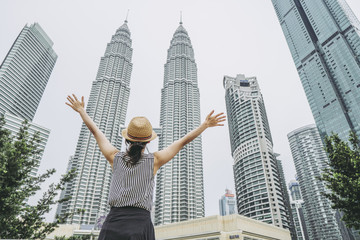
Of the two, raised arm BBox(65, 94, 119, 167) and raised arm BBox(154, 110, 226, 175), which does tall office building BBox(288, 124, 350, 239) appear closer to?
raised arm BBox(154, 110, 226, 175)

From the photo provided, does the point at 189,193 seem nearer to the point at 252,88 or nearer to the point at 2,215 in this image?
the point at 252,88

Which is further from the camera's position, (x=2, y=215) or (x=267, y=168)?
(x=267, y=168)

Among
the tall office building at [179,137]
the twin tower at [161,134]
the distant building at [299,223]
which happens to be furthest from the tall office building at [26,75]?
the distant building at [299,223]

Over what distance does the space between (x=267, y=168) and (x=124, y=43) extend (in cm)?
12044

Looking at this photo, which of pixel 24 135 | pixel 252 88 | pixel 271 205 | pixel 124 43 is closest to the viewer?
pixel 24 135

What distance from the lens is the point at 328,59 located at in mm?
104625

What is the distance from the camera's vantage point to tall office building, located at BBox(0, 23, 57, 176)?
108438mm

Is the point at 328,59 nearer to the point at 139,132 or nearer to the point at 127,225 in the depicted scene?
the point at 139,132

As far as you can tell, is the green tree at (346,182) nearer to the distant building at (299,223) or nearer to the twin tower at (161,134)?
the twin tower at (161,134)

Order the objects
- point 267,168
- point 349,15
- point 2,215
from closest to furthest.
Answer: point 2,215
point 267,168
point 349,15

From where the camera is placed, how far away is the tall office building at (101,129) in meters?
102

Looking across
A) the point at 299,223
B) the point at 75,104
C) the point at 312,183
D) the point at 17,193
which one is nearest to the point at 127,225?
the point at 75,104

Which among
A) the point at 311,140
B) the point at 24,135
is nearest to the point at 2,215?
the point at 24,135

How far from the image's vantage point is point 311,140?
508ft
